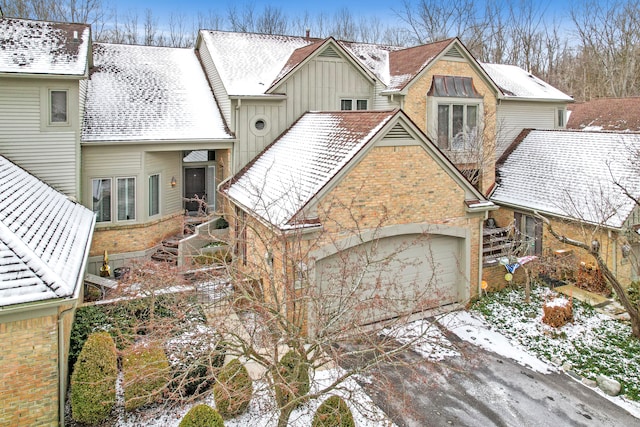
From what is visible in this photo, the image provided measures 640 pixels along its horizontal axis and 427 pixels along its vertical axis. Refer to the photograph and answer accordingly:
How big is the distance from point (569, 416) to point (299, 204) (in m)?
7.53

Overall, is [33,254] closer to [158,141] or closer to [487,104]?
[158,141]

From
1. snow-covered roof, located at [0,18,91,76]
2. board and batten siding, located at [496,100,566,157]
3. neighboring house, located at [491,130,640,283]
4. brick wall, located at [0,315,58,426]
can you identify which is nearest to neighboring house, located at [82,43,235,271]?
snow-covered roof, located at [0,18,91,76]

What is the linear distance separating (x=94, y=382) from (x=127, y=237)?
977 cm

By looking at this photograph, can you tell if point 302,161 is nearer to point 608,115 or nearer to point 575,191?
point 575,191

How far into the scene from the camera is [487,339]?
1346 centimetres

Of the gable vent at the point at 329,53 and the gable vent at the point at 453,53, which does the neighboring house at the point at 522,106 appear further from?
the gable vent at the point at 329,53

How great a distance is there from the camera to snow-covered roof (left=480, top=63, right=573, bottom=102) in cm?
2505

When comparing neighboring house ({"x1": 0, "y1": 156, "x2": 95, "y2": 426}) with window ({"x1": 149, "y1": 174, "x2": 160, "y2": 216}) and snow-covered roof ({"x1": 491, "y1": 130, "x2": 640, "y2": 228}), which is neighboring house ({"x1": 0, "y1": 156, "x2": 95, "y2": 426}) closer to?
window ({"x1": 149, "y1": 174, "x2": 160, "y2": 216})

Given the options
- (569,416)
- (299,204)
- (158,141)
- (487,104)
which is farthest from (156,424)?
(487,104)

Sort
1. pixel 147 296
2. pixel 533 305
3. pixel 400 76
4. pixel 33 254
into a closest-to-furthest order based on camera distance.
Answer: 1. pixel 33 254
2. pixel 147 296
3. pixel 533 305
4. pixel 400 76

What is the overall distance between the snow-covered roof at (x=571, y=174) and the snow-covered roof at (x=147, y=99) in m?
12.6

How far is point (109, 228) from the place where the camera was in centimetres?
1773

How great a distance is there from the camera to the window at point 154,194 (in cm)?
1867

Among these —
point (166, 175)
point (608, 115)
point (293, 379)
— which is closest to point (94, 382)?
point (293, 379)
